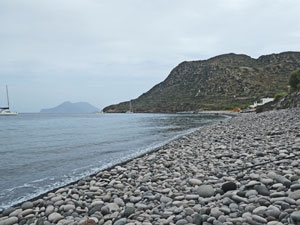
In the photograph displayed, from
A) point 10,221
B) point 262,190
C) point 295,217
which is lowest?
point 10,221

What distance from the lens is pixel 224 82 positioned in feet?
388

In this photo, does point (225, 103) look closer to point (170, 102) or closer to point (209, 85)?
point (209, 85)

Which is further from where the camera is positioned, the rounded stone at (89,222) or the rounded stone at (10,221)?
the rounded stone at (10,221)

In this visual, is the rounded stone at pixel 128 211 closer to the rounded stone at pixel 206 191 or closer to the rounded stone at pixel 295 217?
the rounded stone at pixel 206 191

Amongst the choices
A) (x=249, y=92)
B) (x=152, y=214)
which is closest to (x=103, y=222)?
(x=152, y=214)

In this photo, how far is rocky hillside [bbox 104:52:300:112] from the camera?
105125 millimetres

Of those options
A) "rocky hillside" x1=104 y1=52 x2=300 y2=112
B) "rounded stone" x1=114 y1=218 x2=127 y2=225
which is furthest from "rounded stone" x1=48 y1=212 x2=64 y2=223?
"rocky hillside" x1=104 y1=52 x2=300 y2=112

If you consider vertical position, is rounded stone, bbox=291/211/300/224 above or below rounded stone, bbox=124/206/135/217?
above

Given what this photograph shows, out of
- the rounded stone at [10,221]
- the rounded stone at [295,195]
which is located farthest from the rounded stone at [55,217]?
the rounded stone at [295,195]

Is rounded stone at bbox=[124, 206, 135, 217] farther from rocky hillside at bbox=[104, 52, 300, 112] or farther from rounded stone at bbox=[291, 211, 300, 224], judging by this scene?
rocky hillside at bbox=[104, 52, 300, 112]

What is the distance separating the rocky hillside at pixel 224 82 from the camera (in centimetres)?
10512

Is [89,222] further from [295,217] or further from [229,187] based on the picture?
[295,217]

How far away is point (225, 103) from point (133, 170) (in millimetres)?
102405

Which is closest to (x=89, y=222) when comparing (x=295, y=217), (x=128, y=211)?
(x=128, y=211)
